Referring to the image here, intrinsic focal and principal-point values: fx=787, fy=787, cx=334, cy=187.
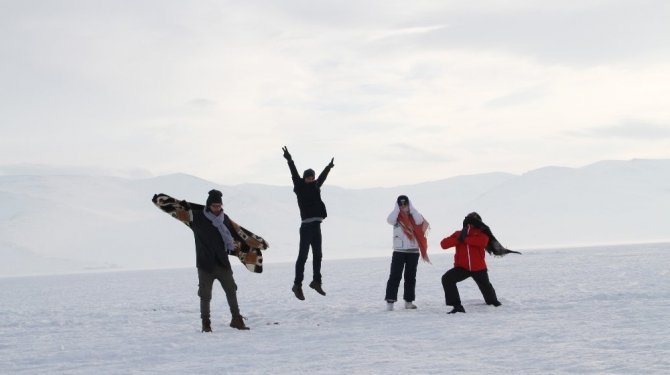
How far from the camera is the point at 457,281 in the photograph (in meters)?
11.8

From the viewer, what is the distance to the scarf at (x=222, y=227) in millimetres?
10672

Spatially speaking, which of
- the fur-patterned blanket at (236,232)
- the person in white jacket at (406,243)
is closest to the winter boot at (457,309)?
the person in white jacket at (406,243)

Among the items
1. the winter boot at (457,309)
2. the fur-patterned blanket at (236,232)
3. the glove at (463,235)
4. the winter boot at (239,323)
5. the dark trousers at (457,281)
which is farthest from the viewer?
the glove at (463,235)

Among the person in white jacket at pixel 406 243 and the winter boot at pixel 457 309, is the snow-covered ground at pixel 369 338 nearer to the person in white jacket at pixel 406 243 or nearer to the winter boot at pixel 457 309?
the winter boot at pixel 457 309

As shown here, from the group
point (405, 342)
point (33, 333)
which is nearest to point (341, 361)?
point (405, 342)

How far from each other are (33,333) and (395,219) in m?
5.71

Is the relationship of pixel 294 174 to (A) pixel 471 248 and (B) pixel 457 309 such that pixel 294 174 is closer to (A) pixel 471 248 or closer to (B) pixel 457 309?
(A) pixel 471 248

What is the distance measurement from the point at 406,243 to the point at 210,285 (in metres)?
3.25

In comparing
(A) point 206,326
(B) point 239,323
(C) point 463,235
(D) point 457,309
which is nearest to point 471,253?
(C) point 463,235

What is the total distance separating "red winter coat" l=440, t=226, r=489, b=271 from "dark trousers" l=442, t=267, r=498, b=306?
0.09 m

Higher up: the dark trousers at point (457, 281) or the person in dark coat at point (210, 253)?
the person in dark coat at point (210, 253)

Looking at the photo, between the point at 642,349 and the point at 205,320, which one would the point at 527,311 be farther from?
the point at 205,320

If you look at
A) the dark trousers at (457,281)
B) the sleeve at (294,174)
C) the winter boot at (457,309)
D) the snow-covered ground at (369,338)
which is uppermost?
the sleeve at (294,174)

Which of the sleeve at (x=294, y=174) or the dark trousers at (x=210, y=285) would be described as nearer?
the dark trousers at (x=210, y=285)
